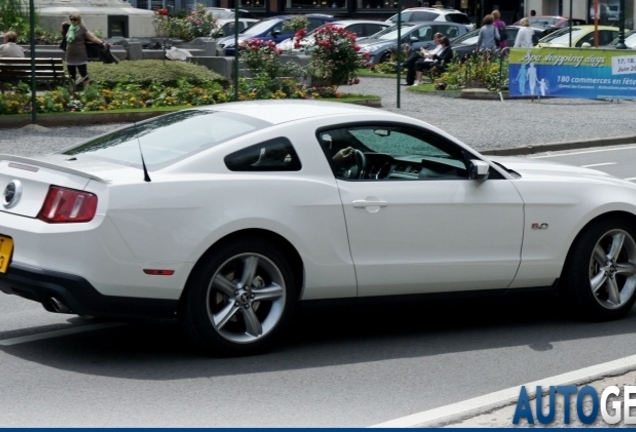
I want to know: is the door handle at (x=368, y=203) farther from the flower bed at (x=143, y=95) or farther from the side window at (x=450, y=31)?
the side window at (x=450, y=31)

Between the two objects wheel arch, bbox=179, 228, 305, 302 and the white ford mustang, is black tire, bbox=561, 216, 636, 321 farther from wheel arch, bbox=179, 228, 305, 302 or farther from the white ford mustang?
wheel arch, bbox=179, 228, 305, 302

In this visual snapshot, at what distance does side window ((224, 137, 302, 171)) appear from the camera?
23.4 ft

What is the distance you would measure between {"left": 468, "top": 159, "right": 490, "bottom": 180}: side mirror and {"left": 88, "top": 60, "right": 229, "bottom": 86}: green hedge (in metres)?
16.5

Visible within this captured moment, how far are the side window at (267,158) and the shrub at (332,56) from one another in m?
18.2

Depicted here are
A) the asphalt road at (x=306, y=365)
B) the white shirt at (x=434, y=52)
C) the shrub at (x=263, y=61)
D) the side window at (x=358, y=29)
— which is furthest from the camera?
the side window at (x=358, y=29)

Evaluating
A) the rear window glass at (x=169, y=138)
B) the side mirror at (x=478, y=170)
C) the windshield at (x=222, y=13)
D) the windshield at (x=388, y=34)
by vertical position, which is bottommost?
the side mirror at (x=478, y=170)

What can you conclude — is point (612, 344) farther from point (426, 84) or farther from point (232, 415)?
point (426, 84)

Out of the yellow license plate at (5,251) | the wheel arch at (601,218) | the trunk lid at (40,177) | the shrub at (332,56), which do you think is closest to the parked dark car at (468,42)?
the shrub at (332,56)

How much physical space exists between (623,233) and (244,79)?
1623 cm

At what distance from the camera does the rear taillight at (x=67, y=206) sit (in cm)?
671

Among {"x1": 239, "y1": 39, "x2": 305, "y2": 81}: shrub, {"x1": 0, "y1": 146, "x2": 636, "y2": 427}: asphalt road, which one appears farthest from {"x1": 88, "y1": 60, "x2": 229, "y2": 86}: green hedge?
{"x1": 0, "y1": 146, "x2": 636, "y2": 427}: asphalt road

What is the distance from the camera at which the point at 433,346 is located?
24.8 feet

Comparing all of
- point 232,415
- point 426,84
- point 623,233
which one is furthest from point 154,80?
point 232,415

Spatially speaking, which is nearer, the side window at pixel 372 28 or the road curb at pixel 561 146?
the road curb at pixel 561 146
